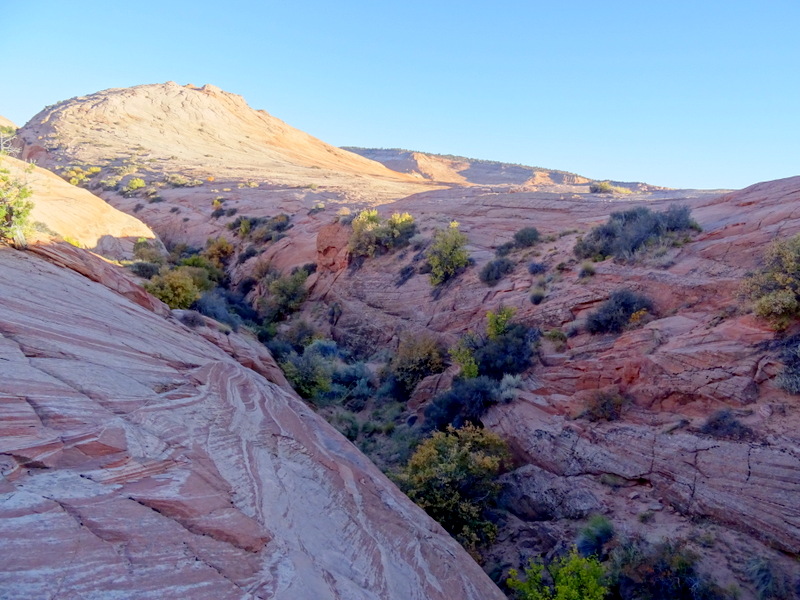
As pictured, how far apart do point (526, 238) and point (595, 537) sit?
11.7 meters

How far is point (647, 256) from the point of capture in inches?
518

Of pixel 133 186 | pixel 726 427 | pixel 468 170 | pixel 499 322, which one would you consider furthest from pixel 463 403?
pixel 468 170

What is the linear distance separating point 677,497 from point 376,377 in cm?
925

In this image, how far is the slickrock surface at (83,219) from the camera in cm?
1655

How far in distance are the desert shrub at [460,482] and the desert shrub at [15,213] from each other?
7672 millimetres

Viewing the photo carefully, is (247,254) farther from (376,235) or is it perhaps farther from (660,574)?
(660,574)

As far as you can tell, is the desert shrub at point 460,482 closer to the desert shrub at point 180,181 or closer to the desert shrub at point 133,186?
the desert shrub at point 180,181

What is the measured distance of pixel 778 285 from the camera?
9492 mm

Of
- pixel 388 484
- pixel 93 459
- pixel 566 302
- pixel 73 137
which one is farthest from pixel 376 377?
pixel 73 137

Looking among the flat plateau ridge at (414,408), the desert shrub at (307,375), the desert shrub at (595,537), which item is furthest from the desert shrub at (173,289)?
the desert shrub at (595,537)

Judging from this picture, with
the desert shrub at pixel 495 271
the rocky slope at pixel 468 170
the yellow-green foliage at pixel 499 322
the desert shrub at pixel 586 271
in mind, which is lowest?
the yellow-green foliage at pixel 499 322

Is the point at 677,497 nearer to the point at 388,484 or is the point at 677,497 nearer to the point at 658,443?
the point at 658,443

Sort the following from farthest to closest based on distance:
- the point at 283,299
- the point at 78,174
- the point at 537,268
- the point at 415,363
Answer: the point at 78,174
the point at 283,299
the point at 537,268
the point at 415,363

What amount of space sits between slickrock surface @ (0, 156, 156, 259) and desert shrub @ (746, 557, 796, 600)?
17.9 metres
